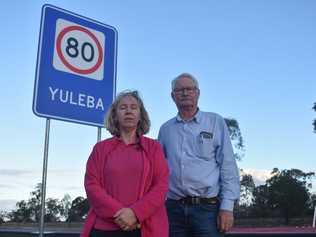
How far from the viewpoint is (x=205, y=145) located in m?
4.07

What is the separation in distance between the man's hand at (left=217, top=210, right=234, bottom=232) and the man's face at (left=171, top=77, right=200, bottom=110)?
2.73 ft

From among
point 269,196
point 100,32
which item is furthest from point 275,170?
point 100,32

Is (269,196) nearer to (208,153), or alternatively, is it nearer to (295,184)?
(295,184)

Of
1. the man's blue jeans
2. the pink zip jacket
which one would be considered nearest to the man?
the man's blue jeans

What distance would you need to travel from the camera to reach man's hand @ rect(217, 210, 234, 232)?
12.8 ft

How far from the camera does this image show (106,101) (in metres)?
4.89

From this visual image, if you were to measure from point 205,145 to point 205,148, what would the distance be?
0.02 meters

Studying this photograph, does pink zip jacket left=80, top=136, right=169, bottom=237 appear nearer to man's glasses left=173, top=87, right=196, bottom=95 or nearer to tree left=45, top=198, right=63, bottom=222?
man's glasses left=173, top=87, right=196, bottom=95

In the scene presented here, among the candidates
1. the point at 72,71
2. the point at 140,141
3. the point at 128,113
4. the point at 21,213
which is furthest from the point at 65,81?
the point at 21,213

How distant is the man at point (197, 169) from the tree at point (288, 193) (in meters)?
55.4

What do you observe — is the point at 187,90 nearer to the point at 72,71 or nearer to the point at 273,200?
the point at 72,71

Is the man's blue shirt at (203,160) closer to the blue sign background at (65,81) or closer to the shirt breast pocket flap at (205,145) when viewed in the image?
the shirt breast pocket flap at (205,145)

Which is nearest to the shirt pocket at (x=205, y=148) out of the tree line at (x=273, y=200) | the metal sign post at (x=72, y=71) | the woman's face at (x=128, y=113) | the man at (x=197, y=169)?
the man at (x=197, y=169)

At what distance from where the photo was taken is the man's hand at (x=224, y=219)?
3.89 m
